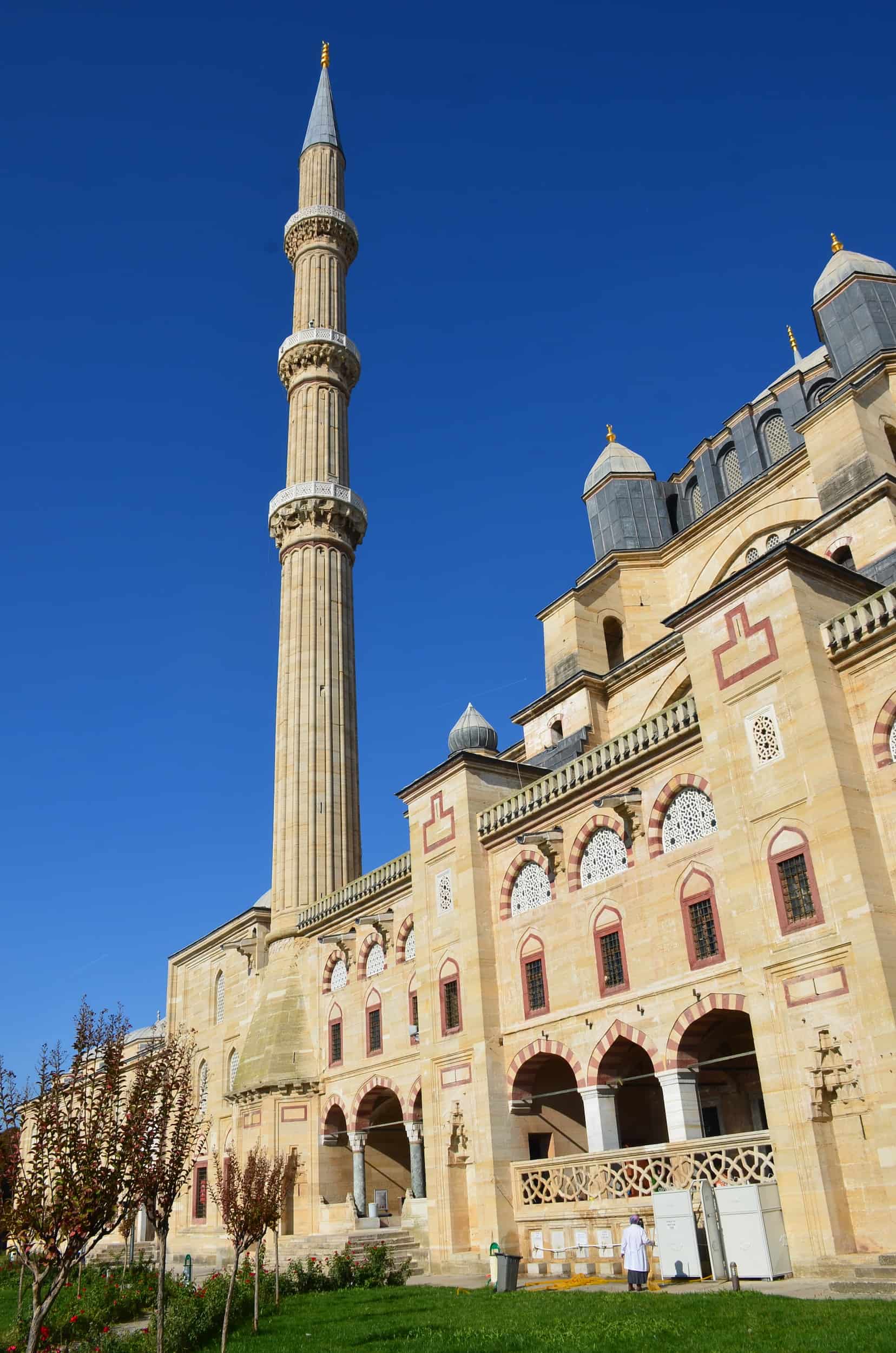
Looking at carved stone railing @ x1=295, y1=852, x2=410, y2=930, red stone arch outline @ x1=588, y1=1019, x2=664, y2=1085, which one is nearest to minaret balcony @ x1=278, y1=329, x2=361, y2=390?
carved stone railing @ x1=295, y1=852, x2=410, y2=930

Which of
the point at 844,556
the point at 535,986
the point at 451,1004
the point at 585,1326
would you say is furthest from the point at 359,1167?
the point at 844,556

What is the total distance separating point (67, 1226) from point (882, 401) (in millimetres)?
19372

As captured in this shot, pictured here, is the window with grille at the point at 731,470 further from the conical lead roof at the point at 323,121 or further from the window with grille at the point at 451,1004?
the conical lead roof at the point at 323,121

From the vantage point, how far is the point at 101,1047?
11.0 m

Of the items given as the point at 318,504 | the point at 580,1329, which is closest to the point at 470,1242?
the point at 580,1329

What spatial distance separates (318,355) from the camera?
36000 mm

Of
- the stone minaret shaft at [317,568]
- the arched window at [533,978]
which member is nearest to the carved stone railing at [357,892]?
the stone minaret shaft at [317,568]

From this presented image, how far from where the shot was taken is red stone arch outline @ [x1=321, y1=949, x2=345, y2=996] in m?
26.5

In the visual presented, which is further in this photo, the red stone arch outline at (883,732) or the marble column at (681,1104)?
the marble column at (681,1104)

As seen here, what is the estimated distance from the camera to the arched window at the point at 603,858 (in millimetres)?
17500

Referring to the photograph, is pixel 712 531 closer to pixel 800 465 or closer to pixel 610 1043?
pixel 800 465

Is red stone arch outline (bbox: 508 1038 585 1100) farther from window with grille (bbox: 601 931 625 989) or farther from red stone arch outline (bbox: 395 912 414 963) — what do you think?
red stone arch outline (bbox: 395 912 414 963)

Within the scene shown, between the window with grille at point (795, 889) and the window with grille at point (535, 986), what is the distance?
5827mm

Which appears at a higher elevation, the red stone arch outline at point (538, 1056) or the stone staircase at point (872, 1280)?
the red stone arch outline at point (538, 1056)
